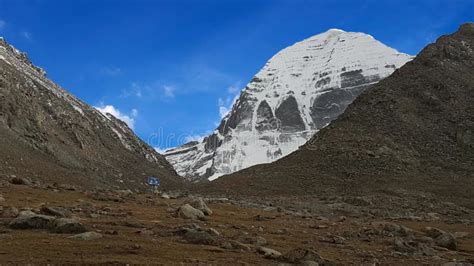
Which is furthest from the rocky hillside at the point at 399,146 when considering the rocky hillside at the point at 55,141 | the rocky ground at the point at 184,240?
the rocky ground at the point at 184,240

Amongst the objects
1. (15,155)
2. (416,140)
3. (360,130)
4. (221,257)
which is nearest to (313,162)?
(360,130)

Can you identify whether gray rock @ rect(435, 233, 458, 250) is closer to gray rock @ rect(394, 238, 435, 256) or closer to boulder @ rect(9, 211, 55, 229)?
gray rock @ rect(394, 238, 435, 256)

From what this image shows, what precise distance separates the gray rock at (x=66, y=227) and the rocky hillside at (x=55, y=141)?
3864 centimetres

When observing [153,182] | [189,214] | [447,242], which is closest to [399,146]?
[447,242]

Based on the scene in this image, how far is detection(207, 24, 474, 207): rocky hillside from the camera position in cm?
5553

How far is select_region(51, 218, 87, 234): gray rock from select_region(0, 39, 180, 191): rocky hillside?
3864 cm

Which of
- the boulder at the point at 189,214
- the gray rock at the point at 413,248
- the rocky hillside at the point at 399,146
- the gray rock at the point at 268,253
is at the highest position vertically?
the rocky hillside at the point at 399,146

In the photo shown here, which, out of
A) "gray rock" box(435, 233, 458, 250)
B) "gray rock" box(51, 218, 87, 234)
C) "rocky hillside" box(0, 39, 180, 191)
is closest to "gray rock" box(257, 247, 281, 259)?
"gray rock" box(51, 218, 87, 234)

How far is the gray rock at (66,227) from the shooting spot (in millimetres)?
15531

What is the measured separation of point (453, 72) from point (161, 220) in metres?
65.2

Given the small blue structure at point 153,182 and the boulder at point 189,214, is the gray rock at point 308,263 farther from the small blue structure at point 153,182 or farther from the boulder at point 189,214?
the small blue structure at point 153,182

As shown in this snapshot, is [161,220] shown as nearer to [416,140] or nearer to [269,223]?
[269,223]

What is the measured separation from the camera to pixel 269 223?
26188mm

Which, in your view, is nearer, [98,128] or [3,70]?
[3,70]
